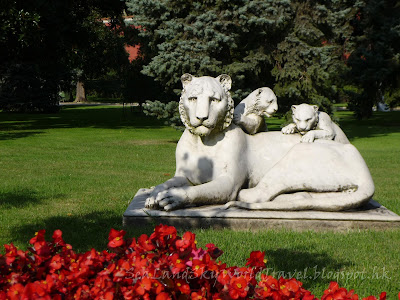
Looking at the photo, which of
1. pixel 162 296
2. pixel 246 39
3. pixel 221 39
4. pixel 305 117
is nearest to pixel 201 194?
pixel 305 117

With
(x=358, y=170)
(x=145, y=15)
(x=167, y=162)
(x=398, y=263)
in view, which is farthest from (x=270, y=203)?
(x=145, y=15)

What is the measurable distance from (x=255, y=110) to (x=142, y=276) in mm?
4032

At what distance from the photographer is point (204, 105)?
562cm

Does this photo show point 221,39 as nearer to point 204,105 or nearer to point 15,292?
point 204,105

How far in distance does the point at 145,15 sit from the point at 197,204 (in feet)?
42.5

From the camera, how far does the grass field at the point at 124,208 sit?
15.3 feet

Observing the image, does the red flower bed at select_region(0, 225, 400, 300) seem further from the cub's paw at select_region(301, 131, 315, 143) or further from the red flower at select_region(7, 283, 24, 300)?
the cub's paw at select_region(301, 131, 315, 143)

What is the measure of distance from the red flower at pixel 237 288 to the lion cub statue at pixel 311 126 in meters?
3.82

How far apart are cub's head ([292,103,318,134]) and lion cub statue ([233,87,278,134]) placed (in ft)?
0.91

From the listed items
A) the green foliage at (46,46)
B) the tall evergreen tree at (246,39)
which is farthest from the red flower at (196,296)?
the green foliage at (46,46)

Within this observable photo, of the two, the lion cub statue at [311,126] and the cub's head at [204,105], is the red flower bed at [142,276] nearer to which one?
the cub's head at [204,105]

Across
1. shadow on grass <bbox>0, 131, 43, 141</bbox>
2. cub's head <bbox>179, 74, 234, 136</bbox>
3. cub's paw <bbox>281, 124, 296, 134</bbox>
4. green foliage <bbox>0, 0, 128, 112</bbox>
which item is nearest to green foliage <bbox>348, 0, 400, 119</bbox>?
green foliage <bbox>0, 0, 128, 112</bbox>

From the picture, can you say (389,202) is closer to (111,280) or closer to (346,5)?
(111,280)

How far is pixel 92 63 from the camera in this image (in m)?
28.1
